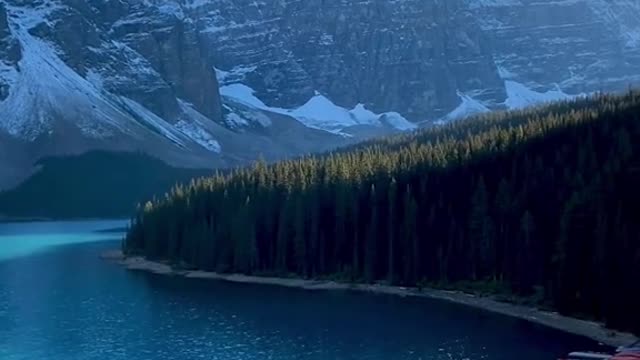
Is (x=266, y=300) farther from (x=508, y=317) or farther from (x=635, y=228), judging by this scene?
(x=635, y=228)

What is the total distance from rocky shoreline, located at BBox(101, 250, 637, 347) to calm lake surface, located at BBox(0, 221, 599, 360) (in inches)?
80.5

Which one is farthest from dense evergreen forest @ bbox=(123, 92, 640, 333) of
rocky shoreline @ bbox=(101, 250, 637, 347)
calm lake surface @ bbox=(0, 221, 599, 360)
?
calm lake surface @ bbox=(0, 221, 599, 360)

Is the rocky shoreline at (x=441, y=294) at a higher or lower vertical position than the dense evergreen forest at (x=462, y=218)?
lower

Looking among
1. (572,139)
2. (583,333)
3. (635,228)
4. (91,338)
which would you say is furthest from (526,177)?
(91,338)

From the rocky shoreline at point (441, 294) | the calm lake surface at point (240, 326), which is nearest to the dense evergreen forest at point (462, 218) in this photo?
the rocky shoreline at point (441, 294)

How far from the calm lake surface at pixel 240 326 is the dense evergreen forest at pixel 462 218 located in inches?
332

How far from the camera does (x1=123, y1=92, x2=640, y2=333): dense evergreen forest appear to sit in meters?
108

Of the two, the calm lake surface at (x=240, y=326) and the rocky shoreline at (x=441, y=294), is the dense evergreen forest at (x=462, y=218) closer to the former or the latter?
the rocky shoreline at (x=441, y=294)

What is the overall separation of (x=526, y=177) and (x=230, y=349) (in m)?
50.2

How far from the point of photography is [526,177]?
131m

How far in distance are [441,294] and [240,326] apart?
28470mm

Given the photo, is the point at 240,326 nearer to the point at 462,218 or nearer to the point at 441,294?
the point at 441,294

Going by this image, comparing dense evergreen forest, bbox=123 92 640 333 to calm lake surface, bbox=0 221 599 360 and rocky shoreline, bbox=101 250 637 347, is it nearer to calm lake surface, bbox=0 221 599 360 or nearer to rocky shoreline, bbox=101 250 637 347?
rocky shoreline, bbox=101 250 637 347

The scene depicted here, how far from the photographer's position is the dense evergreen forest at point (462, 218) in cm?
10819
